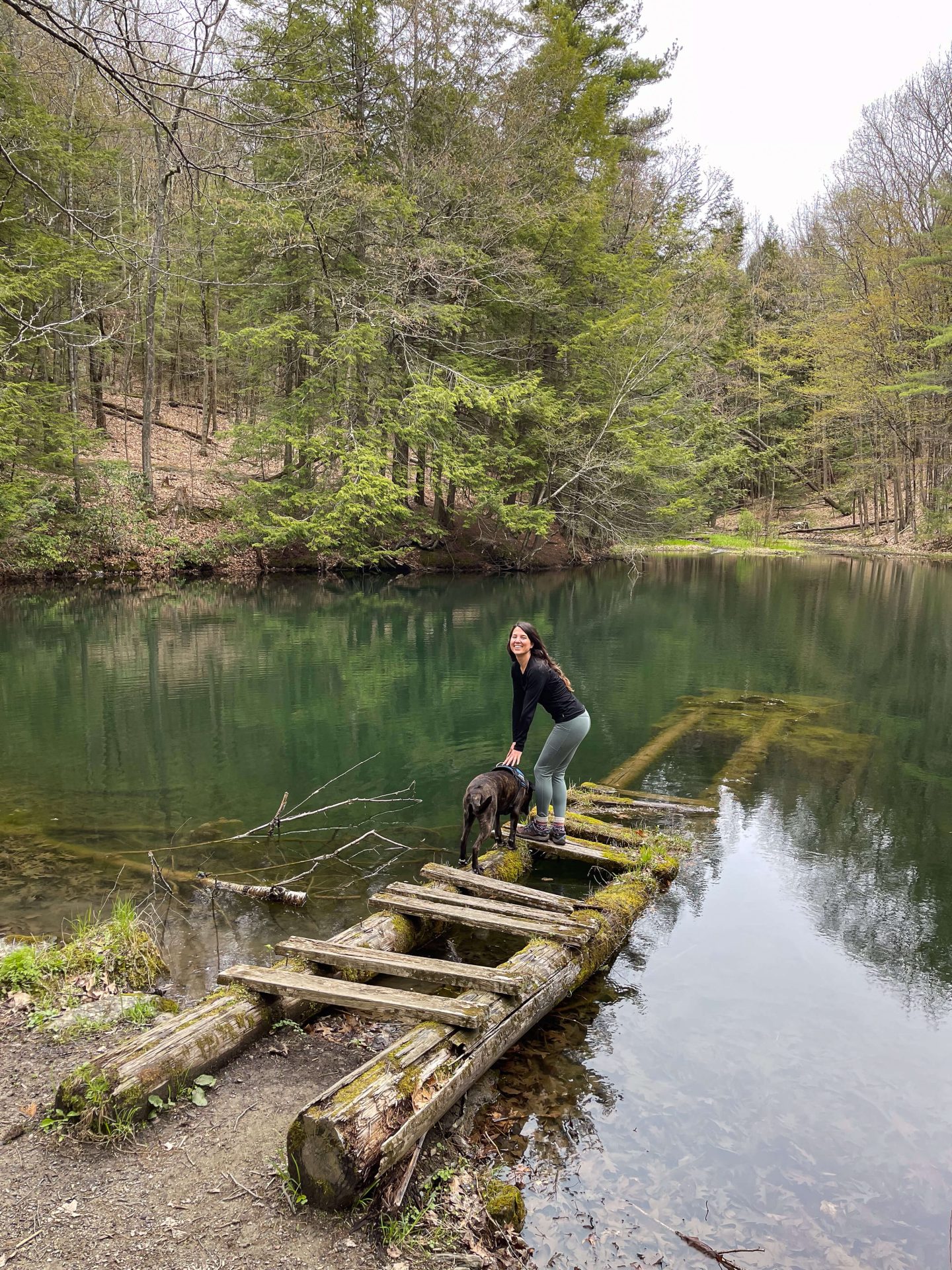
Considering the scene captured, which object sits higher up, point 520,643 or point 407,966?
point 520,643

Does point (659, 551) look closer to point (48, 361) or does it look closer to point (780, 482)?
point (780, 482)

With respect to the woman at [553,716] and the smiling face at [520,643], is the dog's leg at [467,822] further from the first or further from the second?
the smiling face at [520,643]

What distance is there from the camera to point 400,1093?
330cm

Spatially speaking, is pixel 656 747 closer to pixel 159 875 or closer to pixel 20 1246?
pixel 159 875

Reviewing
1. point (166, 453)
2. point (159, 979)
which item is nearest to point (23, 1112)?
point (159, 979)

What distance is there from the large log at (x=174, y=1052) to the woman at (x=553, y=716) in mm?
2143

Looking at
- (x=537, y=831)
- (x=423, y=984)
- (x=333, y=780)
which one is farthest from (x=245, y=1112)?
(x=333, y=780)

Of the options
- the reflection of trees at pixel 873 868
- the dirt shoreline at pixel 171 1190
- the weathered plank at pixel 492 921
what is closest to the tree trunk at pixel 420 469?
the reflection of trees at pixel 873 868

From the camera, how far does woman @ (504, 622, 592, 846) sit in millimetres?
6125

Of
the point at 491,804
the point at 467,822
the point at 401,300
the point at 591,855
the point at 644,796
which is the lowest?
the point at 644,796

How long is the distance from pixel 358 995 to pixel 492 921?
1.37 m

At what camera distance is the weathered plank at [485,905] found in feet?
17.7

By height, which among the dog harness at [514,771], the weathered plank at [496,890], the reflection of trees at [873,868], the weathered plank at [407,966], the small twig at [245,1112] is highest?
the dog harness at [514,771]

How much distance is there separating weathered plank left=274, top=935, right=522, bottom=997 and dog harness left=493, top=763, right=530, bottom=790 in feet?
6.92
